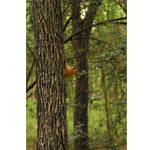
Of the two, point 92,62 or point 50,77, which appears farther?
point 92,62

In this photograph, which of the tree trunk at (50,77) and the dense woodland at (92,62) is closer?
the tree trunk at (50,77)

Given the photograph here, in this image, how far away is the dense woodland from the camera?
143 inches

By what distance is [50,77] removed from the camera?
88.4 inches

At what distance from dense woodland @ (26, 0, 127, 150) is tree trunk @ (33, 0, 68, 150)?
25cm

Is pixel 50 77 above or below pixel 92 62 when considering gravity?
below

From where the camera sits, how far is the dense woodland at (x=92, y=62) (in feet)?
11.9

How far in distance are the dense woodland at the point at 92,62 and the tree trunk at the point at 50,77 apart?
0.25 m

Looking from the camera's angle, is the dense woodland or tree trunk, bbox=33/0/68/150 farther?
the dense woodland

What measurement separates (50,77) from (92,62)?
5.43 feet
